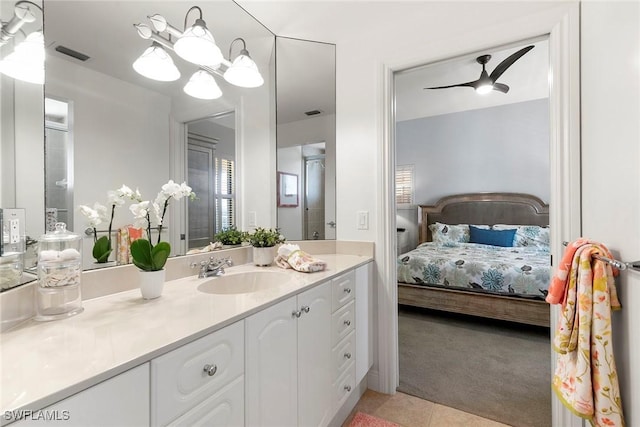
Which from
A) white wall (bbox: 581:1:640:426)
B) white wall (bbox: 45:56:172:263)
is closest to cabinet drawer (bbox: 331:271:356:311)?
white wall (bbox: 45:56:172:263)

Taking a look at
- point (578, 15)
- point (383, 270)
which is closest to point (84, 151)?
point (383, 270)

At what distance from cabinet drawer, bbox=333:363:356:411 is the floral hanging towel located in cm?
94

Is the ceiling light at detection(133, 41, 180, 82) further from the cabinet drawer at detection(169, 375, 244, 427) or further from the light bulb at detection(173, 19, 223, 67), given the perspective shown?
the cabinet drawer at detection(169, 375, 244, 427)

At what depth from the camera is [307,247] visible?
216 centimetres

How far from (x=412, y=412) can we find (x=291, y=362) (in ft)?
3.48

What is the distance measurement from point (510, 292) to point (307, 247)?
7.01 ft

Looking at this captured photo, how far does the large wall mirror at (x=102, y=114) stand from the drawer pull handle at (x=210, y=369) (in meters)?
0.74

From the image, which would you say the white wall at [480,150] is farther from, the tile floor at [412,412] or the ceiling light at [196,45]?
the ceiling light at [196,45]

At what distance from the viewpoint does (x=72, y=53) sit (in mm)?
1160

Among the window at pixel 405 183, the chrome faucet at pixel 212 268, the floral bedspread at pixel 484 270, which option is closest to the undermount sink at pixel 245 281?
the chrome faucet at pixel 212 268

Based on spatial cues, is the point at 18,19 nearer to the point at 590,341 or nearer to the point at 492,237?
the point at 590,341

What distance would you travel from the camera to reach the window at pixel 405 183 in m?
5.23

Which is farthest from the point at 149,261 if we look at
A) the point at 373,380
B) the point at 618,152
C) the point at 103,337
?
the point at 618,152

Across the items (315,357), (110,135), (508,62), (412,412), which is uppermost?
(508,62)
